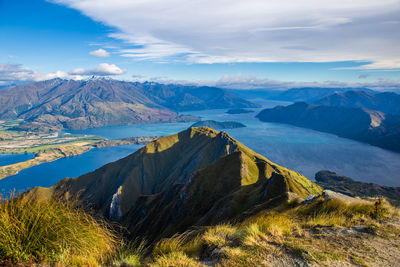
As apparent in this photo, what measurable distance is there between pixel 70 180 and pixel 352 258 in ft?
489

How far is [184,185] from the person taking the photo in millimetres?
66875

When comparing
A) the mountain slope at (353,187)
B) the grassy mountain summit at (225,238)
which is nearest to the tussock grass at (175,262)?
the grassy mountain summit at (225,238)

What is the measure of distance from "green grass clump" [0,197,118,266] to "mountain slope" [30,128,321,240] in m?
1.47

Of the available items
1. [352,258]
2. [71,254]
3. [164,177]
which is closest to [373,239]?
[352,258]

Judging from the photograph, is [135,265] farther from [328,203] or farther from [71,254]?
[328,203]

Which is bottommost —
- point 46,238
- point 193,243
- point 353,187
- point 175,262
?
point 353,187

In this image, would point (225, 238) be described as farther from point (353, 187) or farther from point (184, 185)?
point (353, 187)

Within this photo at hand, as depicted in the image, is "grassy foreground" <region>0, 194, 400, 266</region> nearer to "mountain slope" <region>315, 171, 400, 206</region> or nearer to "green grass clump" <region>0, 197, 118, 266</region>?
"green grass clump" <region>0, 197, 118, 266</region>

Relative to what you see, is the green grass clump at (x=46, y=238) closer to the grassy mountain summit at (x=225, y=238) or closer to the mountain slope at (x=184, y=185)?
the grassy mountain summit at (x=225, y=238)

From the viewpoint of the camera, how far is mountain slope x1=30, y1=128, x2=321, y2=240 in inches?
1519

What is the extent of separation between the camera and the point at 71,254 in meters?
5.58

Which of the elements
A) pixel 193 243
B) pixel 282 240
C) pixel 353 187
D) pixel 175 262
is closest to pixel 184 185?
pixel 193 243

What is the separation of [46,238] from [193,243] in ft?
13.7

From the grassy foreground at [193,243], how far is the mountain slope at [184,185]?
1.69 m
